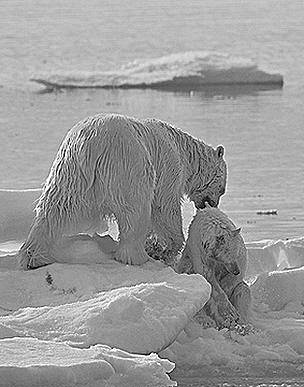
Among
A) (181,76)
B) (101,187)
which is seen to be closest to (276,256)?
(101,187)

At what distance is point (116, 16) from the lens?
47.3 metres

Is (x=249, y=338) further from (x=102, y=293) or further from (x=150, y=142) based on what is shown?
(x=150, y=142)

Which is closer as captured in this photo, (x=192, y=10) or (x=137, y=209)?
(x=137, y=209)

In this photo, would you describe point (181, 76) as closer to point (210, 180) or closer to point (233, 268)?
point (210, 180)

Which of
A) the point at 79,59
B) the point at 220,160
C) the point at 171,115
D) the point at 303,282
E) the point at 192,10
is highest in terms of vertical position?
the point at 220,160

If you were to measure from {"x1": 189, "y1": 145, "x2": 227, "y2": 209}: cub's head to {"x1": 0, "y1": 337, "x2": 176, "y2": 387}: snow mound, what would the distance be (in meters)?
2.69

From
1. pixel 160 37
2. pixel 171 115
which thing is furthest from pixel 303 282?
pixel 160 37

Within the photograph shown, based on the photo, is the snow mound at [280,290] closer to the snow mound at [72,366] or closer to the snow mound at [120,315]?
the snow mound at [120,315]

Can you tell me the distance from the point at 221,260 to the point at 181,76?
53.3ft

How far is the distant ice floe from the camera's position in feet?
77.4

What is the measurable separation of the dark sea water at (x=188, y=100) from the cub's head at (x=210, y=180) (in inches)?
69.0

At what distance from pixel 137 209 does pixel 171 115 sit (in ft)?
38.5

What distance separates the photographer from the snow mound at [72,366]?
5.74 metres

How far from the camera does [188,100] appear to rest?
21938 mm
